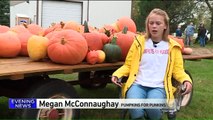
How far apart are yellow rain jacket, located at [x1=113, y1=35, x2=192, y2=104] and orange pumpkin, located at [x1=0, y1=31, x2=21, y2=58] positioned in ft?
4.19

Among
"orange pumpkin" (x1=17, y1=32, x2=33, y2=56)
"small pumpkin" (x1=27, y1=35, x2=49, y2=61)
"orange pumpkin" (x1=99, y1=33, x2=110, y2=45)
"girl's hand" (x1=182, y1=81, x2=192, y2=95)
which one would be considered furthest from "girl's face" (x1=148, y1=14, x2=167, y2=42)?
"orange pumpkin" (x1=17, y1=32, x2=33, y2=56)

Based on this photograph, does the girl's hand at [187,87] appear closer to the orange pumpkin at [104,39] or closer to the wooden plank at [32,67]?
the wooden plank at [32,67]

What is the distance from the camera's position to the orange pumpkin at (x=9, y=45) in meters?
4.49

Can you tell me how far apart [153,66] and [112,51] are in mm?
748

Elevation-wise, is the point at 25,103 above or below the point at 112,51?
below

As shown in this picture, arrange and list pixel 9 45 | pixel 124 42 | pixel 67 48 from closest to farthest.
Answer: pixel 67 48
pixel 9 45
pixel 124 42

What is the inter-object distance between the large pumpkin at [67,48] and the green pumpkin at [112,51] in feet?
1.03

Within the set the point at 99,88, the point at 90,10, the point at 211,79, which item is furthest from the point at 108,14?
the point at 99,88

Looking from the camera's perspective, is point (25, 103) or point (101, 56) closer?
point (25, 103)

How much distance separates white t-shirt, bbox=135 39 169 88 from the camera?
4062 millimetres

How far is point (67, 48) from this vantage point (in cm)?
435

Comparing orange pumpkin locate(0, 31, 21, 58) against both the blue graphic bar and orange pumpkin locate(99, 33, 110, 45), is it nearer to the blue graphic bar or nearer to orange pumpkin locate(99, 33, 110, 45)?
the blue graphic bar

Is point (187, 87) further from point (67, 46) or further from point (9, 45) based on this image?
point (9, 45)

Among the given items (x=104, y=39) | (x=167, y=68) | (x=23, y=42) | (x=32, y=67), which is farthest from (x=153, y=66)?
(x=23, y=42)
